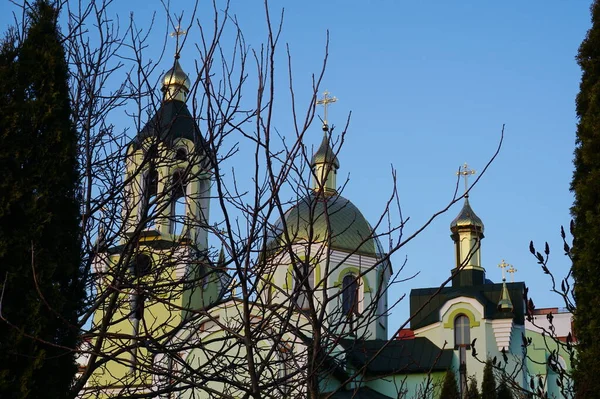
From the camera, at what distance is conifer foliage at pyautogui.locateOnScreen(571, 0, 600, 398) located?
7.62 metres

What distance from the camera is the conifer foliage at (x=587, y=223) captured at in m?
7.62

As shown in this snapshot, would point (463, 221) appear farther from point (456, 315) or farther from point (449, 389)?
→ point (449, 389)

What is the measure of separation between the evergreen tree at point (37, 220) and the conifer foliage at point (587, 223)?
164 inches

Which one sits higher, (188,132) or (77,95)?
(188,132)

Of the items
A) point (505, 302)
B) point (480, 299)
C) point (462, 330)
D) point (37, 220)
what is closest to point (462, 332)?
point (462, 330)

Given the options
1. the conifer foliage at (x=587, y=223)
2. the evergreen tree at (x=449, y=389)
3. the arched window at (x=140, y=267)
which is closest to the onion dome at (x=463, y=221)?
the evergreen tree at (x=449, y=389)

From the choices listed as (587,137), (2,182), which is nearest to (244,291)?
(2,182)

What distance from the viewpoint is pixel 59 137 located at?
5.91 m

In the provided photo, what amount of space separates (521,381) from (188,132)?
11100mm

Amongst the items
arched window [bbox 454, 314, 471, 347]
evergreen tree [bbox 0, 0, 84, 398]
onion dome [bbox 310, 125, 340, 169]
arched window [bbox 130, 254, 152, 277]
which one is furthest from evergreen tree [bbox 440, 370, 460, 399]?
evergreen tree [bbox 0, 0, 84, 398]

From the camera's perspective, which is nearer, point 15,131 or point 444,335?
point 15,131

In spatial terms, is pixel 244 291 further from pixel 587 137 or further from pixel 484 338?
pixel 484 338

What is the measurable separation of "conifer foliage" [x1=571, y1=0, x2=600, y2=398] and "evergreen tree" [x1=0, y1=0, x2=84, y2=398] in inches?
164

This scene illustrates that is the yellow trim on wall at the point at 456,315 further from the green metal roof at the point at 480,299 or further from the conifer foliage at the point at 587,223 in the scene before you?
the conifer foliage at the point at 587,223
